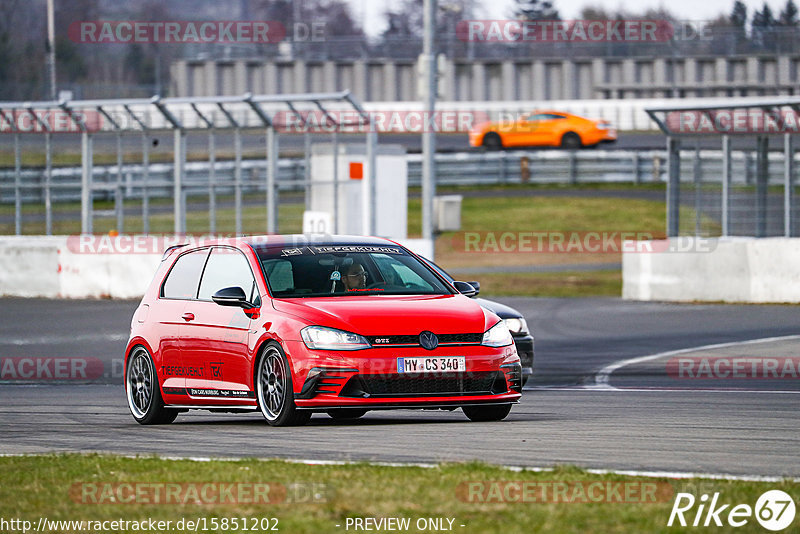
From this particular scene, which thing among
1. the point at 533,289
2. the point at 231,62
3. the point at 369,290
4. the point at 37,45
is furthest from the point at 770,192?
the point at 37,45

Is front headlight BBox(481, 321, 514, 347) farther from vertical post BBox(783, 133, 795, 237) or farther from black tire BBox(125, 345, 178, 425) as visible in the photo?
vertical post BBox(783, 133, 795, 237)

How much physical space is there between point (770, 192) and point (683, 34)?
4135 cm

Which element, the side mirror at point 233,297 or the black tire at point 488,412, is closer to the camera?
the side mirror at point 233,297

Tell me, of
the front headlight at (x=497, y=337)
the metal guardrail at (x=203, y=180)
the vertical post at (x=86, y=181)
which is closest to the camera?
the front headlight at (x=497, y=337)

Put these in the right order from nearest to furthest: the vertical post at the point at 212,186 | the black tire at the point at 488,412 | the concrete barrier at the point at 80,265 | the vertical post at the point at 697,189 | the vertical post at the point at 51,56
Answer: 1. the black tire at the point at 488,412
2. the vertical post at the point at 697,189
3. the concrete barrier at the point at 80,265
4. the vertical post at the point at 212,186
5. the vertical post at the point at 51,56

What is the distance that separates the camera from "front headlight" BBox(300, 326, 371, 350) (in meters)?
9.85

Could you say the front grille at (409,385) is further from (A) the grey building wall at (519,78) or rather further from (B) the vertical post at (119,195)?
(A) the grey building wall at (519,78)

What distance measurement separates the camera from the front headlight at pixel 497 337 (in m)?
10.2

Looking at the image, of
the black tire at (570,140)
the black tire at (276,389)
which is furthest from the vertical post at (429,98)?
the black tire at (570,140)

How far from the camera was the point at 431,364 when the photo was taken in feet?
32.5

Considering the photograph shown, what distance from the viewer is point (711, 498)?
21.2ft

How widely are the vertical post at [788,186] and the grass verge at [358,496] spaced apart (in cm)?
1771

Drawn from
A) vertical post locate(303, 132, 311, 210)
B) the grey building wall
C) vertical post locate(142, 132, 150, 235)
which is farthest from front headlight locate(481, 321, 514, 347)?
the grey building wall

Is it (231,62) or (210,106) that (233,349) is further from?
(231,62)
